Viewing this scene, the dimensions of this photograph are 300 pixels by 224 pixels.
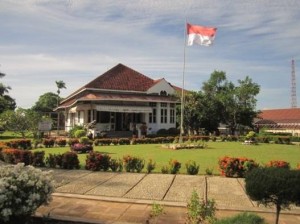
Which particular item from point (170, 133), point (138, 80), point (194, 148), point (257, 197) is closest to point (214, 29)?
point (194, 148)

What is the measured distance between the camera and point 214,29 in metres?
27.0

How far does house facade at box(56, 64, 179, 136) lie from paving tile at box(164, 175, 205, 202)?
74.2 feet

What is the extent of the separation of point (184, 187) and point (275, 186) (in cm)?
464

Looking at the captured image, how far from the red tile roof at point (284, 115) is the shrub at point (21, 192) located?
6118cm

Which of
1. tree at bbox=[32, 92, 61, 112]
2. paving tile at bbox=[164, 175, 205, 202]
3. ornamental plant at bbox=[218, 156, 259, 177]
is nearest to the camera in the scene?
paving tile at bbox=[164, 175, 205, 202]

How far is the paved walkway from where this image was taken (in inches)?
298

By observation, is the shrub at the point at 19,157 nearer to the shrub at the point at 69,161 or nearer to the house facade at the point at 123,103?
the shrub at the point at 69,161

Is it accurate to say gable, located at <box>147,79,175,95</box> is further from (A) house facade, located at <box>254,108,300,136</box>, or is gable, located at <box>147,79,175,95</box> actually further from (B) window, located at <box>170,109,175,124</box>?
(A) house facade, located at <box>254,108,300,136</box>

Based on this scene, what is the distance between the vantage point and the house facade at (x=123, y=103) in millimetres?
37156

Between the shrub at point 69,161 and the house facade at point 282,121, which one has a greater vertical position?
the house facade at point 282,121

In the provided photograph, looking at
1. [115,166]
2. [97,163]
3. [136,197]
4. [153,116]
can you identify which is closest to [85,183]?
[136,197]

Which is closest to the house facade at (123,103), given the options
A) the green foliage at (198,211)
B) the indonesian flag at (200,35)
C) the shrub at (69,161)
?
the indonesian flag at (200,35)

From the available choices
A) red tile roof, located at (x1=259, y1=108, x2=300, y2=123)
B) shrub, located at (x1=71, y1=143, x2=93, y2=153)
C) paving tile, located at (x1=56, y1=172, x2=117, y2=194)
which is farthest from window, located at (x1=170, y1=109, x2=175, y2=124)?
paving tile, located at (x1=56, y1=172, x2=117, y2=194)

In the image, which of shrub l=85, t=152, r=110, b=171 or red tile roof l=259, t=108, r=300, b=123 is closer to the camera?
shrub l=85, t=152, r=110, b=171
